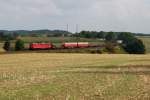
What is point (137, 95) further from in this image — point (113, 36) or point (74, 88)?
point (113, 36)

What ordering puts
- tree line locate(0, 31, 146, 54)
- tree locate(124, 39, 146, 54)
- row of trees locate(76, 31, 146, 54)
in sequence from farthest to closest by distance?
row of trees locate(76, 31, 146, 54), tree locate(124, 39, 146, 54), tree line locate(0, 31, 146, 54)

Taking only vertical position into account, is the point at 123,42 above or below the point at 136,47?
above

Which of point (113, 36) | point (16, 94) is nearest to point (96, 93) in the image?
point (16, 94)

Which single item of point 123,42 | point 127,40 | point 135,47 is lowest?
point 135,47

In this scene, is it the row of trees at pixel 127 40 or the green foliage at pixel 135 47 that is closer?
the green foliage at pixel 135 47

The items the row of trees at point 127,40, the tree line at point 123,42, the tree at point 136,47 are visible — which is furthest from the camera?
the row of trees at point 127,40

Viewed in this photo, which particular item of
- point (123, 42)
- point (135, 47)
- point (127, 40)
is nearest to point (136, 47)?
point (135, 47)

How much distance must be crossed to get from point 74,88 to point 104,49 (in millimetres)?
74635

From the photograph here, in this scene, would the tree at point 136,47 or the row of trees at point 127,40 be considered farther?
the row of trees at point 127,40

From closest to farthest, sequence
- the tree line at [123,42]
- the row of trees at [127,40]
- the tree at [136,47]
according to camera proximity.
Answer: the tree line at [123,42], the tree at [136,47], the row of trees at [127,40]

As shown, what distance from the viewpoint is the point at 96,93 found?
15172 mm

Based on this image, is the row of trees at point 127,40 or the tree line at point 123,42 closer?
the tree line at point 123,42

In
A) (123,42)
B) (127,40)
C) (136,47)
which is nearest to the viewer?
(136,47)

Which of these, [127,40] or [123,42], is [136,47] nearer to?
[123,42]
